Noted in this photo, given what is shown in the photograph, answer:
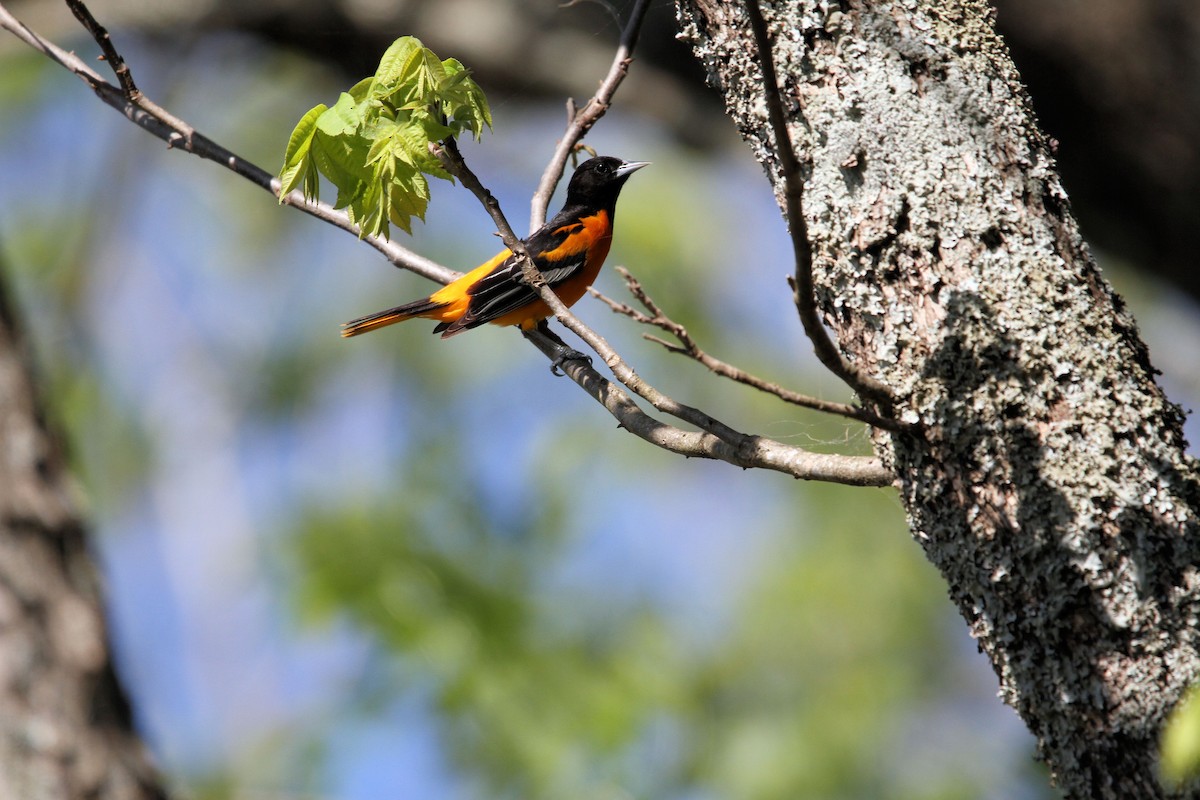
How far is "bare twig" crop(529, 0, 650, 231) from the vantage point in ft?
9.57

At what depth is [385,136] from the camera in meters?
2.19

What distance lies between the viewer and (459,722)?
552cm

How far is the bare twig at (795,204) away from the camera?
58.2 inches

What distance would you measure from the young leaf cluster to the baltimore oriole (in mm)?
1858

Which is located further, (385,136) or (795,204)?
(385,136)

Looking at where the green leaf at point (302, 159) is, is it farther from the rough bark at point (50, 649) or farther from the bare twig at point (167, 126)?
the rough bark at point (50, 649)

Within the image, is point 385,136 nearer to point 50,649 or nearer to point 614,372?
point 614,372

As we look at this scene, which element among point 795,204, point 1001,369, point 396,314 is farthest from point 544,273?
point 795,204

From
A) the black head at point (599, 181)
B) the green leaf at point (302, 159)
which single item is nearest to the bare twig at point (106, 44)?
the green leaf at point (302, 159)

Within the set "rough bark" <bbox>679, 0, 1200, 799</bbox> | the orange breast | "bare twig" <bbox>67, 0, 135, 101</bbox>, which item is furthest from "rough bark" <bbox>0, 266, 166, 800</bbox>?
"rough bark" <bbox>679, 0, 1200, 799</bbox>

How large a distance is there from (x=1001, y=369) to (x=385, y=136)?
4.24ft

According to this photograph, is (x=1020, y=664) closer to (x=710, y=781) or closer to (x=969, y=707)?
(x=710, y=781)

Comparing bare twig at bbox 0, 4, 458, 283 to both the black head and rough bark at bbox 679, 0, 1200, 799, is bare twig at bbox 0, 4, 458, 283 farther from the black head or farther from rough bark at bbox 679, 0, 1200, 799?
the black head

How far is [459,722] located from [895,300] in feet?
13.9
